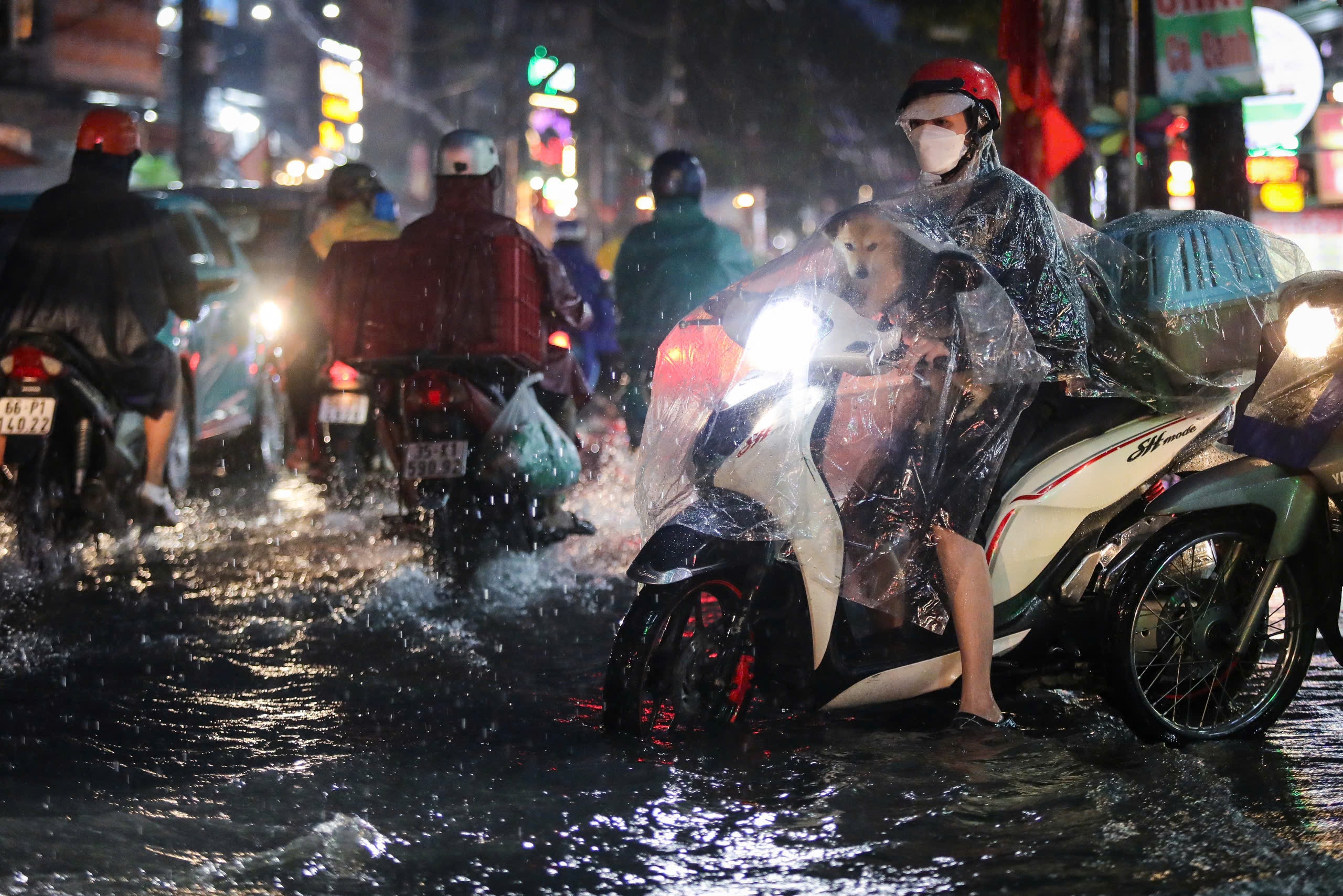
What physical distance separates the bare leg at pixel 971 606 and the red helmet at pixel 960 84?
4.01 ft

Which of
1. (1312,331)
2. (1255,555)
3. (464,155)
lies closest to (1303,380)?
(1312,331)

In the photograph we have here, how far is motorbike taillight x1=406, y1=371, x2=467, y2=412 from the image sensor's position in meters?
6.59

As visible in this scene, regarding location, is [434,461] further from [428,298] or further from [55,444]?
[55,444]

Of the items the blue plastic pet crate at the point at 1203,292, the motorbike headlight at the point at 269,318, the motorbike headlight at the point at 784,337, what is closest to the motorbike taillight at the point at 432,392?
the motorbike headlight at the point at 784,337

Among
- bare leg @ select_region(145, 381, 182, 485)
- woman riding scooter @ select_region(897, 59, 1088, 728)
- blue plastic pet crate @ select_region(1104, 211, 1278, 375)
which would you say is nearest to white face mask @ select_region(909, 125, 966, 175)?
woman riding scooter @ select_region(897, 59, 1088, 728)

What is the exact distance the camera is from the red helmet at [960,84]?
432 cm

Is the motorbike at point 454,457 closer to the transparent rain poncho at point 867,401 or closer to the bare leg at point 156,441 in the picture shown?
the bare leg at point 156,441

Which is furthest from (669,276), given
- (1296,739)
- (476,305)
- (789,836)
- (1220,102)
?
(789,836)

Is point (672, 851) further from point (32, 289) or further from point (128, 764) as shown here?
point (32, 289)

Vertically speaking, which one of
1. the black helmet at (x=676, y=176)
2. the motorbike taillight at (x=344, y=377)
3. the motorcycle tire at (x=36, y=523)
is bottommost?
the motorcycle tire at (x=36, y=523)

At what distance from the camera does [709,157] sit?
67250mm

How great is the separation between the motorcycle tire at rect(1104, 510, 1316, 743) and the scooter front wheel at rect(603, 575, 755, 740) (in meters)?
1.04

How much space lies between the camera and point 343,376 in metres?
8.16

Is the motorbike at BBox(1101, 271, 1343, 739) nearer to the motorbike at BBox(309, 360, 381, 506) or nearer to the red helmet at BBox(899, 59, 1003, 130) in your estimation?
the red helmet at BBox(899, 59, 1003, 130)
